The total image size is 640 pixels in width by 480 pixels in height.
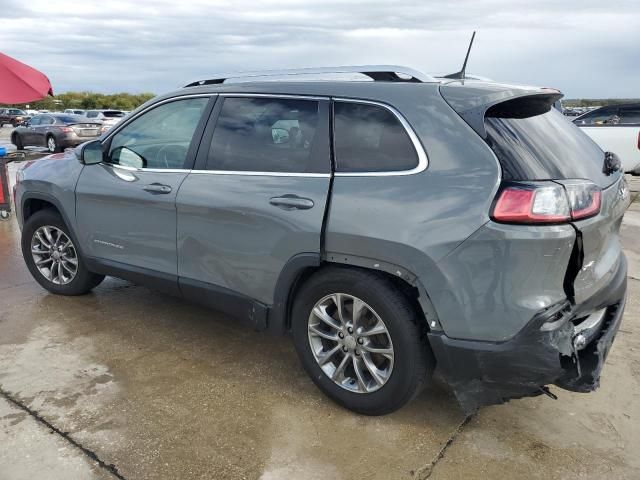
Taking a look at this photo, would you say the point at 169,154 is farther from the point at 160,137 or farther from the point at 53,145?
the point at 53,145

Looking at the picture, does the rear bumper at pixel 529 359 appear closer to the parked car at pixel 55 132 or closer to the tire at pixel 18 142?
the parked car at pixel 55 132

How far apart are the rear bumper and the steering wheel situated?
6.70 ft

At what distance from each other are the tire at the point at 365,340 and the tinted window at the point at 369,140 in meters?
0.55

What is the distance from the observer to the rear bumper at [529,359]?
2648 millimetres

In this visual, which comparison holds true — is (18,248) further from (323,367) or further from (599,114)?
(599,114)

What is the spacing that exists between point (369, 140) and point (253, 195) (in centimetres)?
75

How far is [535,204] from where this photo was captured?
2574mm

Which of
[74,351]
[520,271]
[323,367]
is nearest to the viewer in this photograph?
[520,271]

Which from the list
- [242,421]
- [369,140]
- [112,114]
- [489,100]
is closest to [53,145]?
[112,114]

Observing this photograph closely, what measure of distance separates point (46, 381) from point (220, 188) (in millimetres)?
1545

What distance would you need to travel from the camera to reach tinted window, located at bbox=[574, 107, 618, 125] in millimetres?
12766

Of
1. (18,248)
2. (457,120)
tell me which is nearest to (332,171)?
(457,120)

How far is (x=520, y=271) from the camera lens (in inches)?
102

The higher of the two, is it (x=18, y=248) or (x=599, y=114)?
(x=599, y=114)
